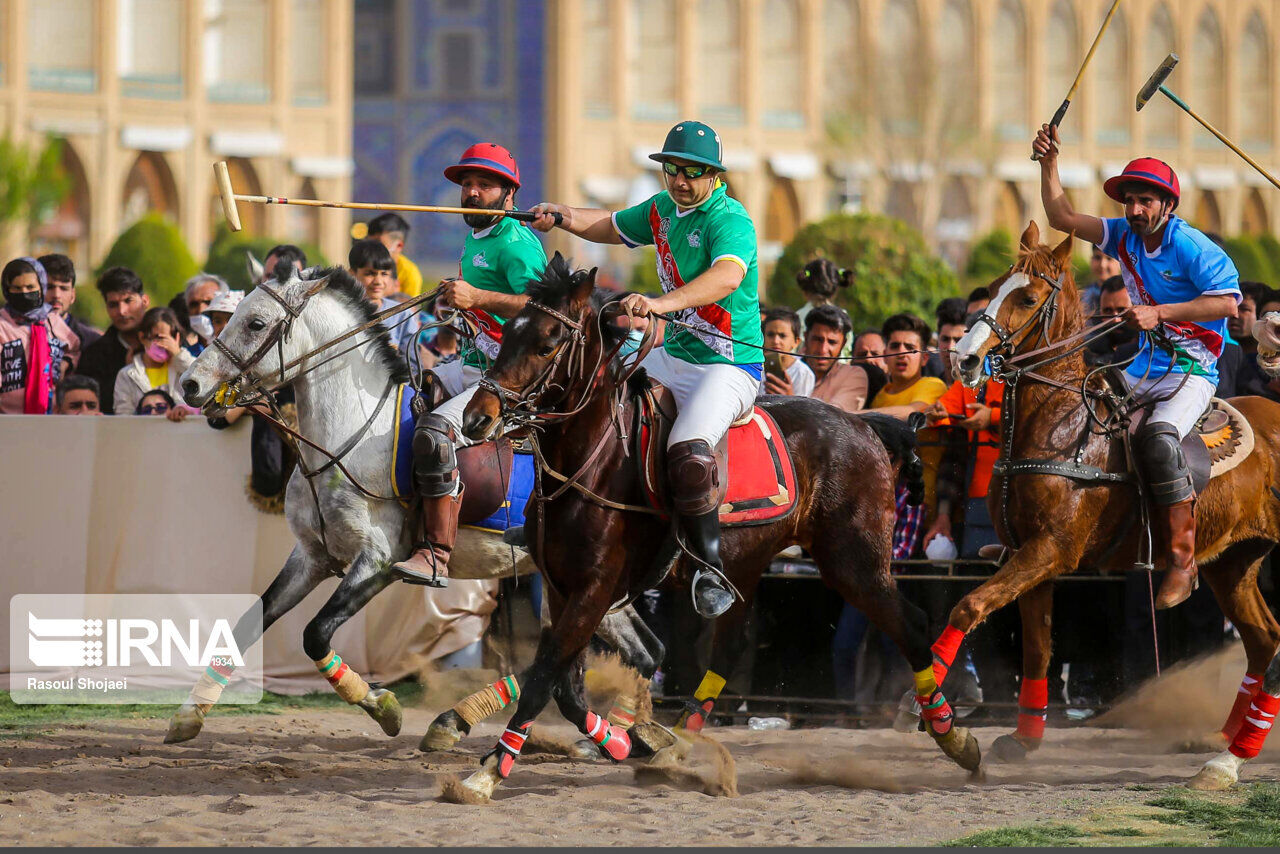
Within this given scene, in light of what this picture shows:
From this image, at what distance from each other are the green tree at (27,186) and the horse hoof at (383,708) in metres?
31.8

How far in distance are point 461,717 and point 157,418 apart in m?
3.81

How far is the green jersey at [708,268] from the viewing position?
24.7 ft

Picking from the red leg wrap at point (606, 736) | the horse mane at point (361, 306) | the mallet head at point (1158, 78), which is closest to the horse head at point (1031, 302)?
the mallet head at point (1158, 78)

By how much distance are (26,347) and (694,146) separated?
242 inches

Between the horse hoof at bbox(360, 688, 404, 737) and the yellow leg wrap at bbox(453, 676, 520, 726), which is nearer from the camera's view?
the yellow leg wrap at bbox(453, 676, 520, 726)

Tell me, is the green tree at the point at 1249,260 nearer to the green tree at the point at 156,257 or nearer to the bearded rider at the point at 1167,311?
the green tree at the point at 156,257

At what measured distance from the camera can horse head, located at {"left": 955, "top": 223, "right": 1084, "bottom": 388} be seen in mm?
8188

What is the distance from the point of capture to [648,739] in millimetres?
8219

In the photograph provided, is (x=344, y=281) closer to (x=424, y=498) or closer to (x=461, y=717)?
(x=424, y=498)

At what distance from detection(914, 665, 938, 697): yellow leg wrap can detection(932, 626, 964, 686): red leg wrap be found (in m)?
0.02

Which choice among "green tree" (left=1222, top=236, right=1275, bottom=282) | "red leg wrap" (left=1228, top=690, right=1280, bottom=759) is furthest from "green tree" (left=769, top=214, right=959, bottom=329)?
"red leg wrap" (left=1228, top=690, right=1280, bottom=759)

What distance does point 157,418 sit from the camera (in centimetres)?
1080

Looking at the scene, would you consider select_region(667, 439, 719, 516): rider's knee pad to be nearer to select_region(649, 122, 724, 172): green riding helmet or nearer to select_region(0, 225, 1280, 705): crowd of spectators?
select_region(649, 122, 724, 172): green riding helmet

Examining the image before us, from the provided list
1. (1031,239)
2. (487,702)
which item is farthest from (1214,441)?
(487,702)
